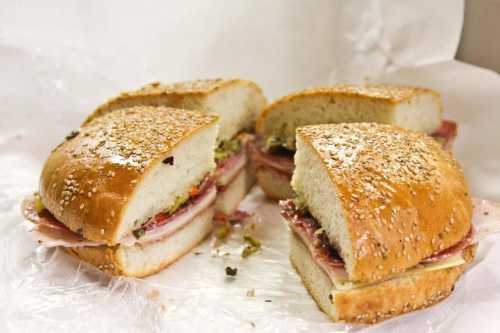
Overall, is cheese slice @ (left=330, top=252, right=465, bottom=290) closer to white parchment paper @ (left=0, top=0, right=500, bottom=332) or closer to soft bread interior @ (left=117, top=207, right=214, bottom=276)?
white parchment paper @ (left=0, top=0, right=500, bottom=332)

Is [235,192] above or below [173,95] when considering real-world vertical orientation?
below

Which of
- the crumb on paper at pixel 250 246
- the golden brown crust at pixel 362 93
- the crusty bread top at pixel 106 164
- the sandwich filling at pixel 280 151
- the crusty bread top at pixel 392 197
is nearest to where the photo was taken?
the crusty bread top at pixel 392 197

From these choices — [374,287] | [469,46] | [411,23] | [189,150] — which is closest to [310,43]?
[411,23]

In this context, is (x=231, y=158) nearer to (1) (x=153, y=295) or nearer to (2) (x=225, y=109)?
(2) (x=225, y=109)

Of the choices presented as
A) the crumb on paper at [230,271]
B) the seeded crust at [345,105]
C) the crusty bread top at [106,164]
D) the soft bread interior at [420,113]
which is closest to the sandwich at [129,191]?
the crusty bread top at [106,164]

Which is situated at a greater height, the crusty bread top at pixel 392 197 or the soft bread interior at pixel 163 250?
the crusty bread top at pixel 392 197

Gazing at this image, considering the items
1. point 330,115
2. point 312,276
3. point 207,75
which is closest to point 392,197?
point 312,276

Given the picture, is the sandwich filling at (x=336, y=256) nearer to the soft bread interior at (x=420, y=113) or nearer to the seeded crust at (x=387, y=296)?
the seeded crust at (x=387, y=296)
